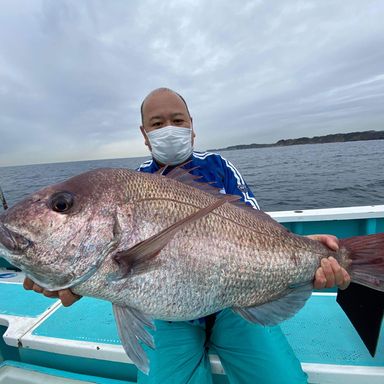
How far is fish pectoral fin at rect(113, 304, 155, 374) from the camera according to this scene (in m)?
1.55

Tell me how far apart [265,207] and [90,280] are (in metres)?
11.5

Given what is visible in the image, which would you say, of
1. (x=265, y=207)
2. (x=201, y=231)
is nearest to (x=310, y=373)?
(x=201, y=231)

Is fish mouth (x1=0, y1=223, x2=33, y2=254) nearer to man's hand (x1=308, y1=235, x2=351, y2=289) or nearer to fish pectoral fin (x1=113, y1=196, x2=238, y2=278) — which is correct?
fish pectoral fin (x1=113, y1=196, x2=238, y2=278)

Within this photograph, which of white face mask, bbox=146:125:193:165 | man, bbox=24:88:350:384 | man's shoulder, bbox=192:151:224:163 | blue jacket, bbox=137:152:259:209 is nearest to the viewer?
man, bbox=24:88:350:384

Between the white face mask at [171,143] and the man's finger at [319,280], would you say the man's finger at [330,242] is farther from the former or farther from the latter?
the white face mask at [171,143]

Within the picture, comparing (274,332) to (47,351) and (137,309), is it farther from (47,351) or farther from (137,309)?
(47,351)

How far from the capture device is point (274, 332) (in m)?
2.16

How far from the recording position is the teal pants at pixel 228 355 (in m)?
1.94

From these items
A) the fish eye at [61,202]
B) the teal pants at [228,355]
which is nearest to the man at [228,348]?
the teal pants at [228,355]

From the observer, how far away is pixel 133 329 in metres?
1.57

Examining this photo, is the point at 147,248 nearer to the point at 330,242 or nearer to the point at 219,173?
the point at 330,242

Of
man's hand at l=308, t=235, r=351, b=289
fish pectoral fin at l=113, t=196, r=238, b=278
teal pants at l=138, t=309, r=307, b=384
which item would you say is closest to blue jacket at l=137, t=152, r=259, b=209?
man's hand at l=308, t=235, r=351, b=289

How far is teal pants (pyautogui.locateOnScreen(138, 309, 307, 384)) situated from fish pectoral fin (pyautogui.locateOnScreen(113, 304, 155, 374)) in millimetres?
628

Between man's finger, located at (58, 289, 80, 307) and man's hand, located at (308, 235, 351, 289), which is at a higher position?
man's finger, located at (58, 289, 80, 307)
